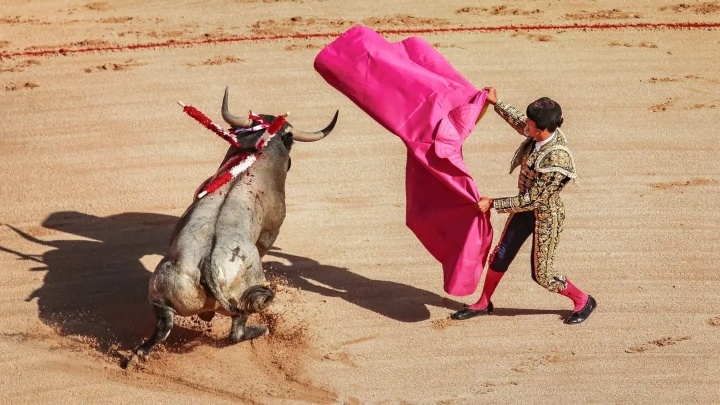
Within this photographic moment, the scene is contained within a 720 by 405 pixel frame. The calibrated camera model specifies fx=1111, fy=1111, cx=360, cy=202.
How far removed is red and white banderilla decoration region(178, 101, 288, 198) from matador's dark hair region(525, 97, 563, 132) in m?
1.59

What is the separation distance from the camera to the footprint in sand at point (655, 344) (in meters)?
6.65

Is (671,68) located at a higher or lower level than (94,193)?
higher

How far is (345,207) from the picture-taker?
8414 mm

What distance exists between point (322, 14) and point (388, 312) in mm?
5745

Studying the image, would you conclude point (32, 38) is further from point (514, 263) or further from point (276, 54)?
point (514, 263)

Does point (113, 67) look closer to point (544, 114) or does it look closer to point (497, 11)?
point (497, 11)

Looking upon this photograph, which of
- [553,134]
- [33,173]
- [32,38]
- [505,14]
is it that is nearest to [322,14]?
[505,14]

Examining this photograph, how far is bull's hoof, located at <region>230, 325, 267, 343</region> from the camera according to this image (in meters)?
6.39

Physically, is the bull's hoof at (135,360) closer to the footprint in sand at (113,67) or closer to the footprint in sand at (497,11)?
the footprint in sand at (113,67)

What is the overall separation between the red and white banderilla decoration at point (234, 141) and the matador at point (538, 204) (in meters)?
1.48

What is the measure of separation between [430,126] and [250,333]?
1601 millimetres

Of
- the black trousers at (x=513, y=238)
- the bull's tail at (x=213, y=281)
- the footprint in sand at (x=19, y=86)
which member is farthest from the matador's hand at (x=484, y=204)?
the footprint in sand at (x=19, y=86)

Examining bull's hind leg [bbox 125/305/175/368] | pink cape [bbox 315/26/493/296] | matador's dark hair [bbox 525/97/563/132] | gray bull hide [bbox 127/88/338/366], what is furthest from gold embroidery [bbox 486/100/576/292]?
bull's hind leg [bbox 125/305/175/368]

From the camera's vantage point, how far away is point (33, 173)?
8.87 meters
